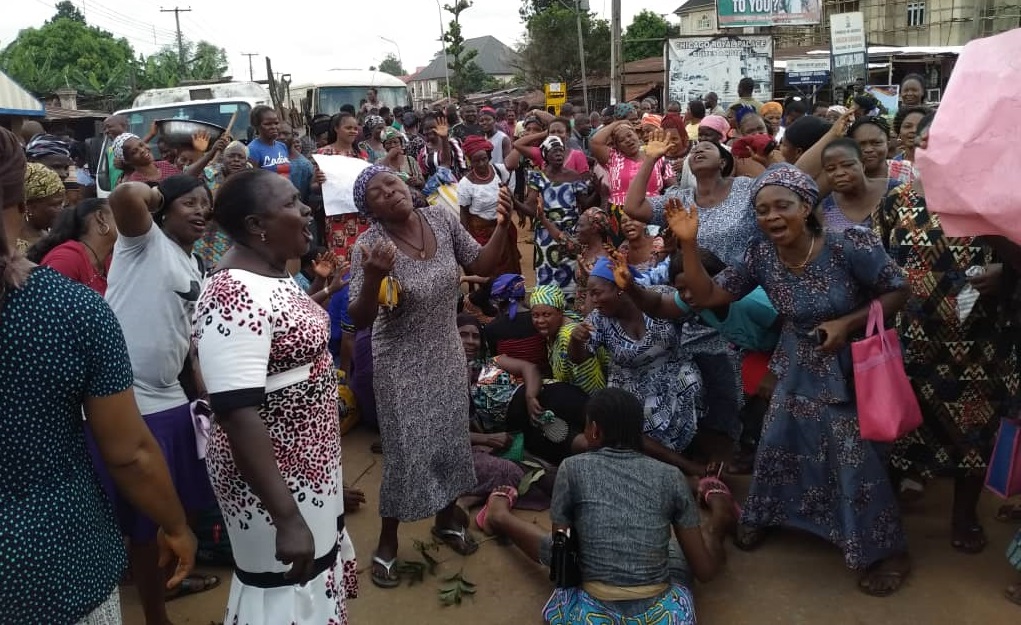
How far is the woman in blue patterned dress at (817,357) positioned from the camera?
322cm

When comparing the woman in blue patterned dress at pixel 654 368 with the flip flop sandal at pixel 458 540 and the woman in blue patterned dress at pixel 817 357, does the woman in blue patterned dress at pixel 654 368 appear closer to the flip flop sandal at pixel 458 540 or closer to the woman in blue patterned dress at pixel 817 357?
the woman in blue patterned dress at pixel 817 357

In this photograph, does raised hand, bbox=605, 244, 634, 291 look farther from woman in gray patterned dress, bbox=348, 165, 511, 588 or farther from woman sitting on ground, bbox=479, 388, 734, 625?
woman sitting on ground, bbox=479, 388, 734, 625

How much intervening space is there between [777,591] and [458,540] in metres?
1.49

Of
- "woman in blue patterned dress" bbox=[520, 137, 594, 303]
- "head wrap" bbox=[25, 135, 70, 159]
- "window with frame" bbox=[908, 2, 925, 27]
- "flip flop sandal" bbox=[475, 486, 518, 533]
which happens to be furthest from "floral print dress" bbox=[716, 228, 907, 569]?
"window with frame" bbox=[908, 2, 925, 27]

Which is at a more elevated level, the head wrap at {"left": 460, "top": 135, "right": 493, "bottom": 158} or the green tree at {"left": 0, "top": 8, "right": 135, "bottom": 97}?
the green tree at {"left": 0, "top": 8, "right": 135, "bottom": 97}

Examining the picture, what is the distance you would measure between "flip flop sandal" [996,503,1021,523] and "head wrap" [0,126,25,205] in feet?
14.1

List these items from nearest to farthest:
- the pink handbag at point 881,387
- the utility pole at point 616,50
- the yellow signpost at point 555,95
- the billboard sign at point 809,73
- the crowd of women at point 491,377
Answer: the crowd of women at point 491,377 → the pink handbag at point 881,387 → the utility pole at point 616,50 → the yellow signpost at point 555,95 → the billboard sign at point 809,73

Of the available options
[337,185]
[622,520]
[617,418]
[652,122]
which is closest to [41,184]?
[337,185]

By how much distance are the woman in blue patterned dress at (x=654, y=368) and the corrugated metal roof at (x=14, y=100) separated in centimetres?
1816

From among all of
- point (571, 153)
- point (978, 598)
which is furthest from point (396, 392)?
point (571, 153)

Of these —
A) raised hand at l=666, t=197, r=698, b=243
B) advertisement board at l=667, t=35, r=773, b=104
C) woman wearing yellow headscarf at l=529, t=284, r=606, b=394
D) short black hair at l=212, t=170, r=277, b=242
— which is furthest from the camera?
advertisement board at l=667, t=35, r=773, b=104

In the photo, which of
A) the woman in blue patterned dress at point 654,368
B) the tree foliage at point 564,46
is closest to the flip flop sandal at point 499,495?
the woman in blue patterned dress at point 654,368

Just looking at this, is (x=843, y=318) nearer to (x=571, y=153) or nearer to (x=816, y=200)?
(x=816, y=200)

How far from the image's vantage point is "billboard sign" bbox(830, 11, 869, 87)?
47.0ft
